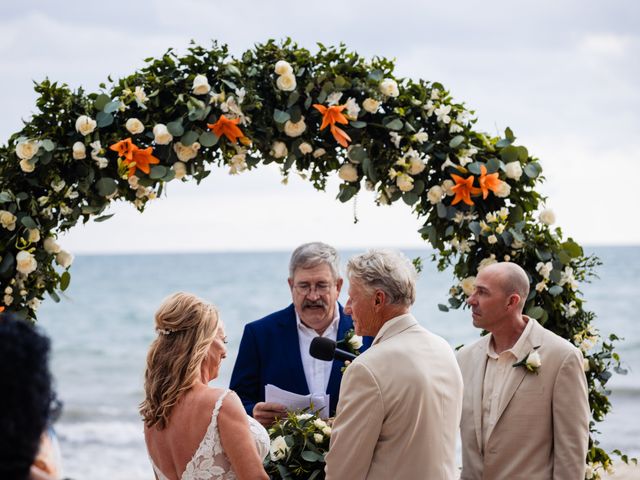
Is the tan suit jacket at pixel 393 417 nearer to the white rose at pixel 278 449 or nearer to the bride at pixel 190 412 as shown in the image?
the bride at pixel 190 412

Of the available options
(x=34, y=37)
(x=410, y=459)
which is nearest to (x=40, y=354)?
(x=410, y=459)

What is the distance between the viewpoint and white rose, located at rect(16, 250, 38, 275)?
13.2 feet

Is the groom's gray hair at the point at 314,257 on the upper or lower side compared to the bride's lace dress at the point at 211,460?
upper

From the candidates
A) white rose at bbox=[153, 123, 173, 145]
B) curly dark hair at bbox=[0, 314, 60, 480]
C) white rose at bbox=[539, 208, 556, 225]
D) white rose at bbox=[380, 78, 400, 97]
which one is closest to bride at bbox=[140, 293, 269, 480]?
white rose at bbox=[153, 123, 173, 145]

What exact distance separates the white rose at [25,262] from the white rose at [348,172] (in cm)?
165

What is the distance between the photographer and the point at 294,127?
4.29 meters

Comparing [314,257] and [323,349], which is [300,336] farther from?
[323,349]

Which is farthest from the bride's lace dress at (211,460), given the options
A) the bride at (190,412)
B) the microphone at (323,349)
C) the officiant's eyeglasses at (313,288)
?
the officiant's eyeglasses at (313,288)

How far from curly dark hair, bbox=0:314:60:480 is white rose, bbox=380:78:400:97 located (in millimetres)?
2780

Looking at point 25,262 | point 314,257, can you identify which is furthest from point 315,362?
point 25,262

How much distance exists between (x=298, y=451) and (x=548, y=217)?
6.20 ft

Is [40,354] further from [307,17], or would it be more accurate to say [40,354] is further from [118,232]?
[118,232]

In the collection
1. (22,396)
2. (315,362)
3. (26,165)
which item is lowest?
(315,362)

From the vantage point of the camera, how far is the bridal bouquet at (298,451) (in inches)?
148
